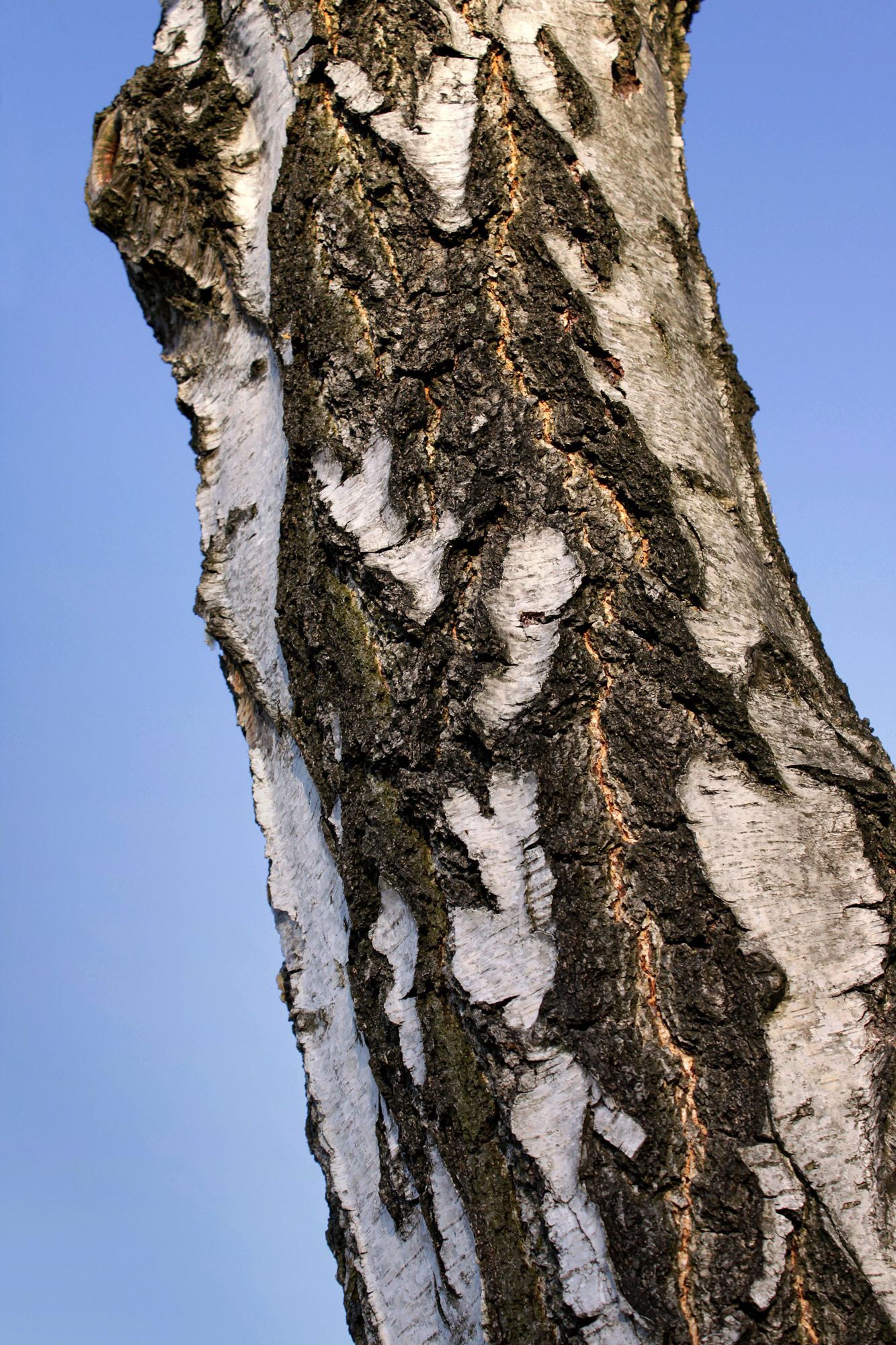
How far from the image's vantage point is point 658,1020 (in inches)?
28.9

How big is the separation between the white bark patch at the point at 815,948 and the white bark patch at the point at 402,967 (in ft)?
0.87

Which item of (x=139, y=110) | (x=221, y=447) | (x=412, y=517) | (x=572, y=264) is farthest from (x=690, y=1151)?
(x=139, y=110)

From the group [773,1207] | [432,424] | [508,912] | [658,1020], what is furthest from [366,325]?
[773,1207]

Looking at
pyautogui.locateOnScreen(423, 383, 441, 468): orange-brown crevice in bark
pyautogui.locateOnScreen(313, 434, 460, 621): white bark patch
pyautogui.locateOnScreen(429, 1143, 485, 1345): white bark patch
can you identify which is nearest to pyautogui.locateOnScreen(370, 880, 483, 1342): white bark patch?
pyautogui.locateOnScreen(429, 1143, 485, 1345): white bark patch

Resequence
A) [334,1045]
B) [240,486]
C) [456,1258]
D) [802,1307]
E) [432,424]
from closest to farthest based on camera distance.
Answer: [802,1307]
[456,1258]
[432,424]
[334,1045]
[240,486]

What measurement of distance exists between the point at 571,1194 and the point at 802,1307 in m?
0.17

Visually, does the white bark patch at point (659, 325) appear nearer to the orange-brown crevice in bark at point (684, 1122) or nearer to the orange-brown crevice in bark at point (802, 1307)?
the orange-brown crevice in bark at point (684, 1122)

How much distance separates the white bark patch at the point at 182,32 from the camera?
4.07ft

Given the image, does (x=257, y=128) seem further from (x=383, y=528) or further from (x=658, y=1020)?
(x=658, y=1020)

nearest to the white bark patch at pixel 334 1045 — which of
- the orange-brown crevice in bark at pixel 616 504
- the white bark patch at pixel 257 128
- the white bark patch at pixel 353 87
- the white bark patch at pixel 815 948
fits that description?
the white bark patch at pixel 815 948

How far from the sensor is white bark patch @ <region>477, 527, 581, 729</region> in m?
0.81

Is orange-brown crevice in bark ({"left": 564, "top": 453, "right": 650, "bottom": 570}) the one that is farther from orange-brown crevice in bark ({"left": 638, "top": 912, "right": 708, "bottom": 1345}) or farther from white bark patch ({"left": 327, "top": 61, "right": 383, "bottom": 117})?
white bark patch ({"left": 327, "top": 61, "right": 383, "bottom": 117})

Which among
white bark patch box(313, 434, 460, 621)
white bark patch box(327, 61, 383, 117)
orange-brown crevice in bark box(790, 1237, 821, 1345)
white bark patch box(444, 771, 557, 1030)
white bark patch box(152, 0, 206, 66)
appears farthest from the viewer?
white bark patch box(152, 0, 206, 66)

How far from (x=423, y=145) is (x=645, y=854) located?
0.73 m
